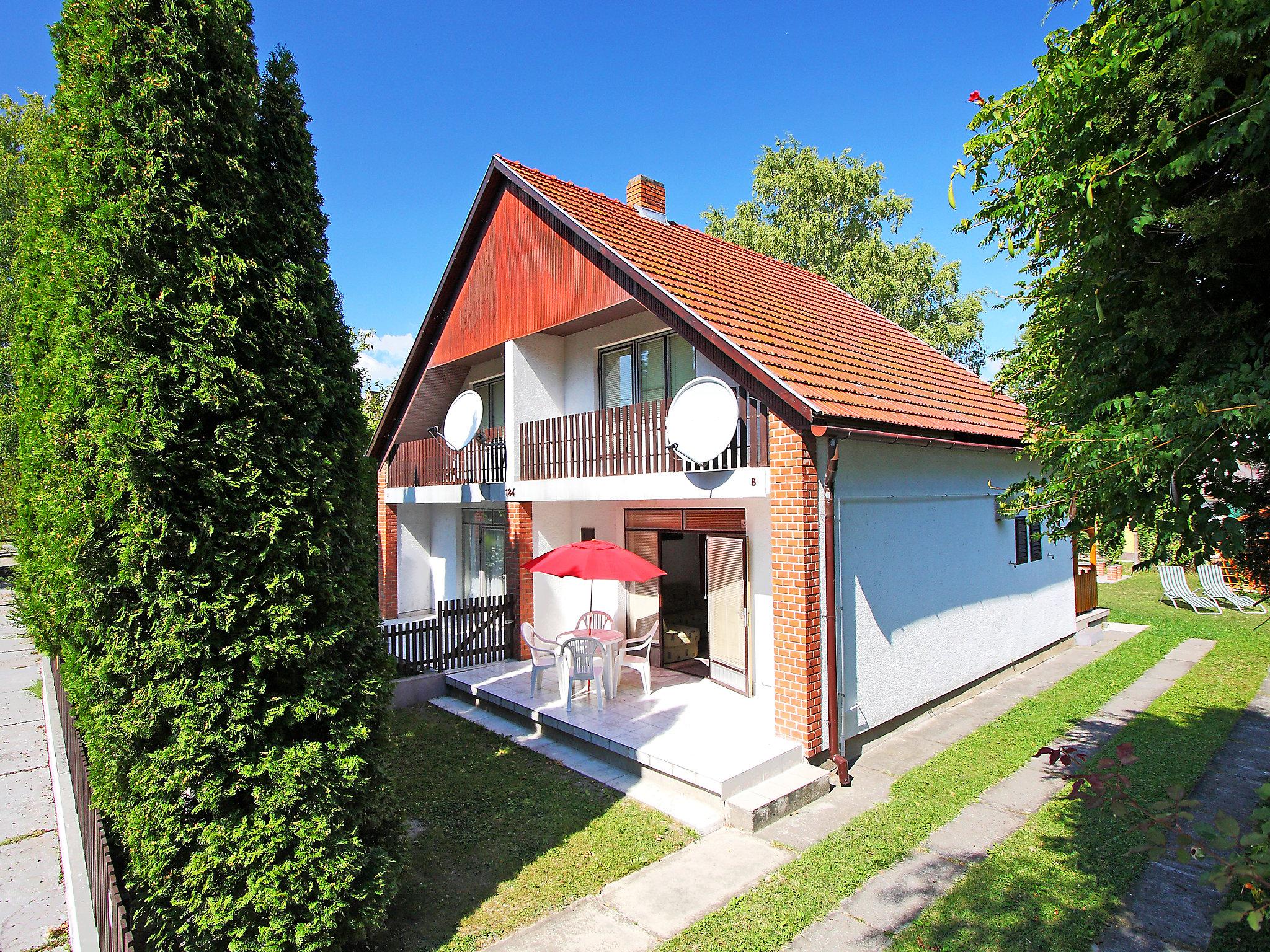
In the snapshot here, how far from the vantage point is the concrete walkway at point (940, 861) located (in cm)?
461

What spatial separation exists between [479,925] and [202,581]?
313cm

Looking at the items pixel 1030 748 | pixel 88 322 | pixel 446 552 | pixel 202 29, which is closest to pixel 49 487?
pixel 88 322

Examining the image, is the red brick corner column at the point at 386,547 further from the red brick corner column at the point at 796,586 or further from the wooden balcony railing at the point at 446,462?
the red brick corner column at the point at 796,586

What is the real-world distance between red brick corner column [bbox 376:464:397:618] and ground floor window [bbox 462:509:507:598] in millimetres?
1728

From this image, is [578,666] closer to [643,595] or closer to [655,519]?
[643,595]

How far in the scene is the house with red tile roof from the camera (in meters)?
7.25

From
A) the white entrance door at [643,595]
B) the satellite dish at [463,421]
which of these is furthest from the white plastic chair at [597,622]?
the satellite dish at [463,421]

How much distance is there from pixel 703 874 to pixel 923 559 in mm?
5220

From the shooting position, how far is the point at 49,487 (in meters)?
4.81

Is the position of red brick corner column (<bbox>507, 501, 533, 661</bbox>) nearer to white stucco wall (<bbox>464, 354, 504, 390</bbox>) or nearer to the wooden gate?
white stucco wall (<bbox>464, 354, 504, 390</bbox>)

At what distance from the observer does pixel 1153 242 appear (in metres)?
3.26

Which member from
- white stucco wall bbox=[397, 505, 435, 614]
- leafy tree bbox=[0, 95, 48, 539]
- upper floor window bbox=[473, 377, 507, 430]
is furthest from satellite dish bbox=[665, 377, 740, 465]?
leafy tree bbox=[0, 95, 48, 539]

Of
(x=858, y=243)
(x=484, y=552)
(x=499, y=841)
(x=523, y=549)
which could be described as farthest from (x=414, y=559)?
(x=858, y=243)

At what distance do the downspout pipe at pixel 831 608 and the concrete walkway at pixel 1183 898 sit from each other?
8.82 ft
